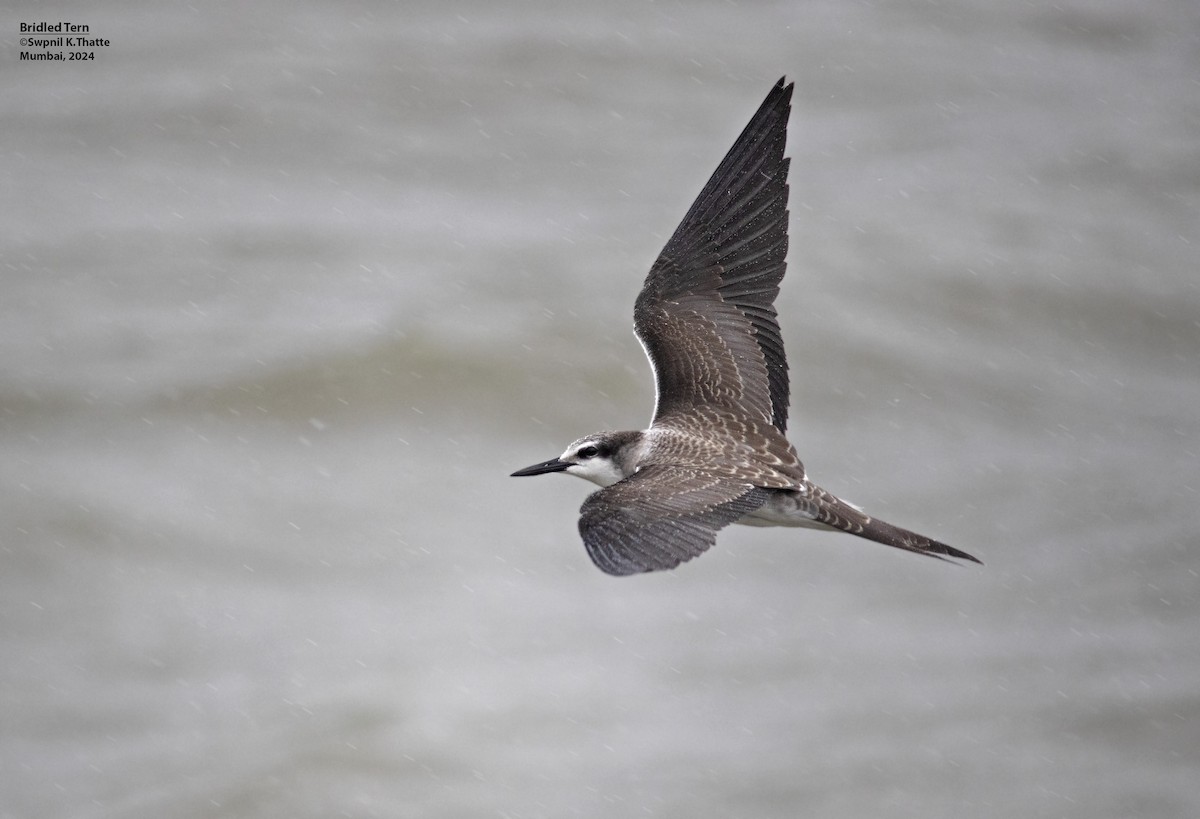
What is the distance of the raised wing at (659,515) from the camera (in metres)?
6.27

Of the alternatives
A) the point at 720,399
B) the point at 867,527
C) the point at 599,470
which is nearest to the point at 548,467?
the point at 599,470

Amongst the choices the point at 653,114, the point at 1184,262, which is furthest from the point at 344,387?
the point at 1184,262

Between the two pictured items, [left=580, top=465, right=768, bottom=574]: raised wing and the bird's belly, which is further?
the bird's belly

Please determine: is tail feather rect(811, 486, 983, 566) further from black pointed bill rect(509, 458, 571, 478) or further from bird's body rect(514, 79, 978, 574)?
black pointed bill rect(509, 458, 571, 478)

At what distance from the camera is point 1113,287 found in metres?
15.4

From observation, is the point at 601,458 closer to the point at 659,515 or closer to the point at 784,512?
the point at 784,512

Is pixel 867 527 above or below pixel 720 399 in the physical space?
below

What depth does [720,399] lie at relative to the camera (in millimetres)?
8180

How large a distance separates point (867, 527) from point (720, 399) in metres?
1.22

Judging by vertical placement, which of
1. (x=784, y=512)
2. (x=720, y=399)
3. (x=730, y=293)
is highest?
(x=730, y=293)

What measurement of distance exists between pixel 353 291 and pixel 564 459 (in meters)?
7.20

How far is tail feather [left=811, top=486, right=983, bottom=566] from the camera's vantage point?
7086mm

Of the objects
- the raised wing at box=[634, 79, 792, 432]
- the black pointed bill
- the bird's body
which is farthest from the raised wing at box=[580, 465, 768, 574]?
the raised wing at box=[634, 79, 792, 432]

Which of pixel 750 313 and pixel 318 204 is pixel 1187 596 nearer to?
pixel 750 313
